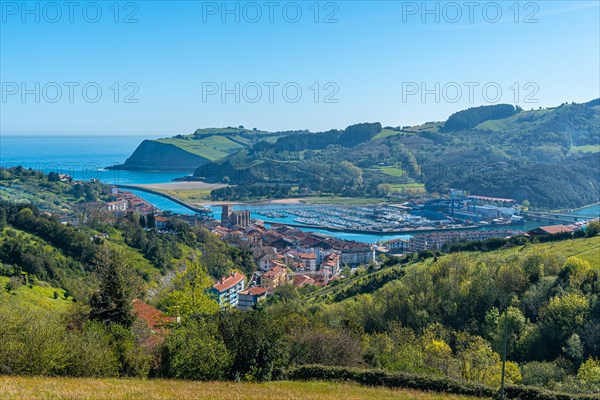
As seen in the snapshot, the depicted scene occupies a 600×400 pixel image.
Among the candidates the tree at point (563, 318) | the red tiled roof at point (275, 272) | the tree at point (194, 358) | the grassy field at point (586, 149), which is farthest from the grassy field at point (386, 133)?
the tree at point (194, 358)

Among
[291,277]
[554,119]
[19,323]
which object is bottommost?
[291,277]

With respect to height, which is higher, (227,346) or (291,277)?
(227,346)

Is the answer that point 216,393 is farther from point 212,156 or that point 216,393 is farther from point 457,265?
point 212,156

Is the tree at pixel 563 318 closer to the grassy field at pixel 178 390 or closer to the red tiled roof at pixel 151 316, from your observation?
the grassy field at pixel 178 390

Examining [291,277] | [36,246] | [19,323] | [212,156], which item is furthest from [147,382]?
[212,156]

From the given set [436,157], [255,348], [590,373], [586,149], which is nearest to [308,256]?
[590,373]

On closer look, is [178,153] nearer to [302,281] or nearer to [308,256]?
[308,256]
